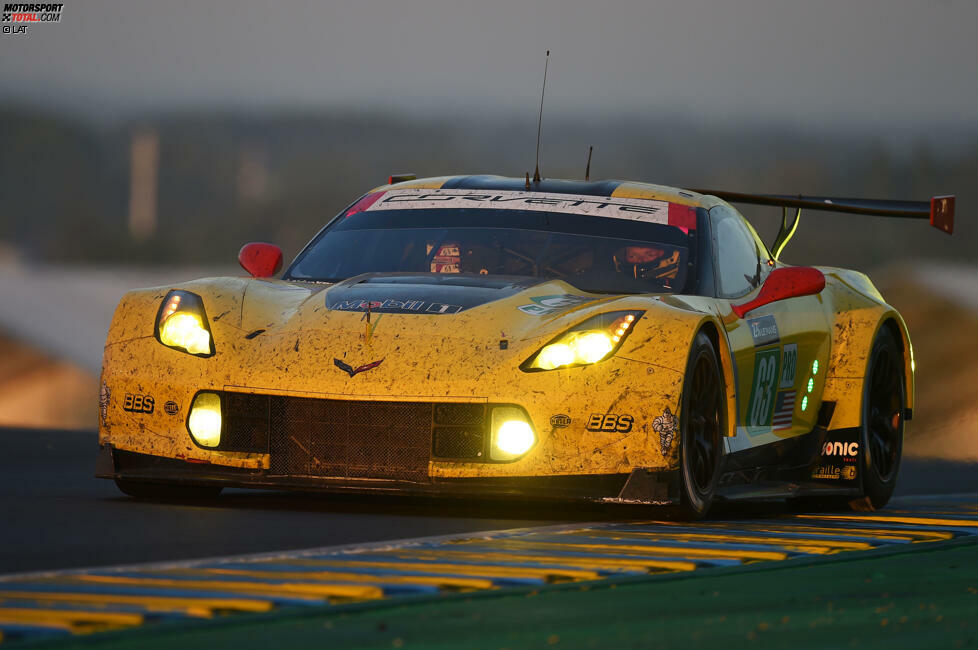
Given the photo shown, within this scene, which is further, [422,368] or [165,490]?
[165,490]

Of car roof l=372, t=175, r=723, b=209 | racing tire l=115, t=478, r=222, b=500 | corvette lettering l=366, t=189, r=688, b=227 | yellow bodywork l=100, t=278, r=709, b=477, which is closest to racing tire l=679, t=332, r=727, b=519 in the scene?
yellow bodywork l=100, t=278, r=709, b=477

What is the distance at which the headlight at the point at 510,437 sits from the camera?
6.81 meters

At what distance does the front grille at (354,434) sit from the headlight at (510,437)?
0.14 feet

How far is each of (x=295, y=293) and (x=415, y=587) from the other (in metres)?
2.80

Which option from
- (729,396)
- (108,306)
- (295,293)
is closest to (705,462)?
(729,396)

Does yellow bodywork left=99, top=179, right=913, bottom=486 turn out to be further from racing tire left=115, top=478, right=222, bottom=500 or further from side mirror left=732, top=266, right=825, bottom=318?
side mirror left=732, top=266, right=825, bottom=318

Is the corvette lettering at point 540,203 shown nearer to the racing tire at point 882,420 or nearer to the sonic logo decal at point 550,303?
the sonic logo decal at point 550,303

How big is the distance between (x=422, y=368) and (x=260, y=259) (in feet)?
6.23

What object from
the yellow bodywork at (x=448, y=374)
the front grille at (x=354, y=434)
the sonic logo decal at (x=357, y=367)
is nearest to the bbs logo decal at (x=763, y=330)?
the yellow bodywork at (x=448, y=374)

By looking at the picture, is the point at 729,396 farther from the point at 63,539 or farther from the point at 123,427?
the point at 63,539

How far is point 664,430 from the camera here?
6820mm

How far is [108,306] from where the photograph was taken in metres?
25.4

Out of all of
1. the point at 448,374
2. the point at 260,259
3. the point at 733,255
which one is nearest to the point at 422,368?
the point at 448,374

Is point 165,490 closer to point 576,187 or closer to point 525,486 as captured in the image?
point 525,486
